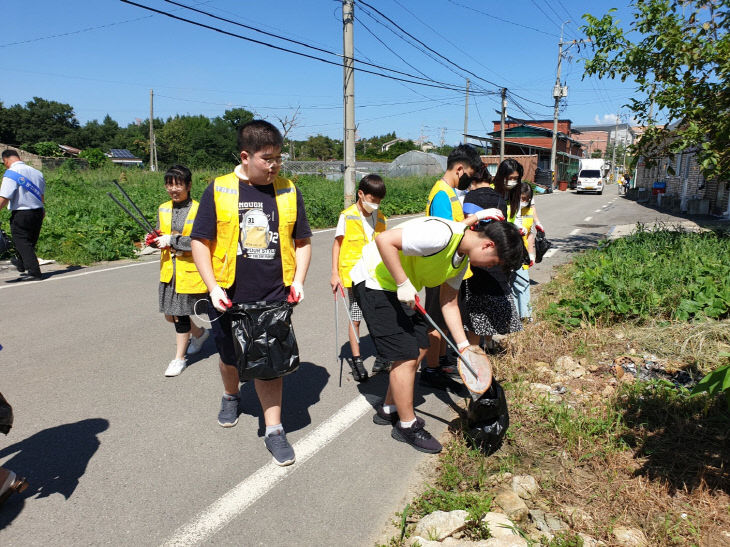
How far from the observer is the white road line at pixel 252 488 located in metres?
2.43

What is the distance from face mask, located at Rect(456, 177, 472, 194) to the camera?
4223mm

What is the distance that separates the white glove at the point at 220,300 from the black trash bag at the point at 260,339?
57 mm

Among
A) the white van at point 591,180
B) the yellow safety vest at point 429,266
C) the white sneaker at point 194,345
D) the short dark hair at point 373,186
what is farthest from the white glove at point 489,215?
the white van at point 591,180

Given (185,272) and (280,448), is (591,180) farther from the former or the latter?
(280,448)

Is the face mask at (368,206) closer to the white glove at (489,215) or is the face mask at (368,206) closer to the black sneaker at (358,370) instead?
the white glove at (489,215)

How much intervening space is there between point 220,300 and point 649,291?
14.5 ft

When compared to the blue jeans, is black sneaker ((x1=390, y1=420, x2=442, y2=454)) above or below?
below

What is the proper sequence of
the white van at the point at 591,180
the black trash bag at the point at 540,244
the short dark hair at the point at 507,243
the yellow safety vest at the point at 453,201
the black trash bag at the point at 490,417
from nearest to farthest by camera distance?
the short dark hair at the point at 507,243, the black trash bag at the point at 490,417, the yellow safety vest at the point at 453,201, the black trash bag at the point at 540,244, the white van at the point at 591,180

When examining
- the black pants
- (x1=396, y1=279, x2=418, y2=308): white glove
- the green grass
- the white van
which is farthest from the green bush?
the white van

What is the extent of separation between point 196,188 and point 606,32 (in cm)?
Answer: 1358

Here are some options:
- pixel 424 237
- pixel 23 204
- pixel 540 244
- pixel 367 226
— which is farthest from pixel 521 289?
pixel 23 204

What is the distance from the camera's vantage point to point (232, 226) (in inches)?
114

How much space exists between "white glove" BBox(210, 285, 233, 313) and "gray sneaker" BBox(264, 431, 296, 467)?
0.90 m

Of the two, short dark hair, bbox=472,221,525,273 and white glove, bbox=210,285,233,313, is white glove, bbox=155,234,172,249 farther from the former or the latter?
short dark hair, bbox=472,221,525,273
